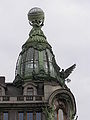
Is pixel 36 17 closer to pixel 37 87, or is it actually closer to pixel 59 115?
pixel 37 87

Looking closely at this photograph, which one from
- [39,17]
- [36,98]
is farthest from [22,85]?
[39,17]

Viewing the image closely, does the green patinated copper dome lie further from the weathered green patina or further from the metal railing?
the metal railing

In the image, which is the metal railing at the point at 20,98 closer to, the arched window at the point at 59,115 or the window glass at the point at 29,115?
the window glass at the point at 29,115

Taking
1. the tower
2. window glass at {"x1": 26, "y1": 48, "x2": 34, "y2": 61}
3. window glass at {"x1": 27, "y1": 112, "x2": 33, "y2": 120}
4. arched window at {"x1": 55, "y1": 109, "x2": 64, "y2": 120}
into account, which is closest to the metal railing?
the tower

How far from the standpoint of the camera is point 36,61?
7050cm

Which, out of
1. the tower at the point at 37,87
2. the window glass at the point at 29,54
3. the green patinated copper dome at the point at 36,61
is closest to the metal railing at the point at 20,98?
the tower at the point at 37,87

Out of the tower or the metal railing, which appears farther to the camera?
the metal railing

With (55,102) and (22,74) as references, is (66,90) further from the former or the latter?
(22,74)

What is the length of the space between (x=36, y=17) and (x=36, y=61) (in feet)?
29.1

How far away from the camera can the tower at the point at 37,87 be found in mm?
63375

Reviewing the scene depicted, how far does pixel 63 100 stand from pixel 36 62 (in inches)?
320

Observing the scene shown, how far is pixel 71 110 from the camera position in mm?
65125

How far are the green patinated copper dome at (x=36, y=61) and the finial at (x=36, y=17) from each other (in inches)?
61.2

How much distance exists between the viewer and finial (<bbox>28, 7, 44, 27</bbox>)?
249 feet
